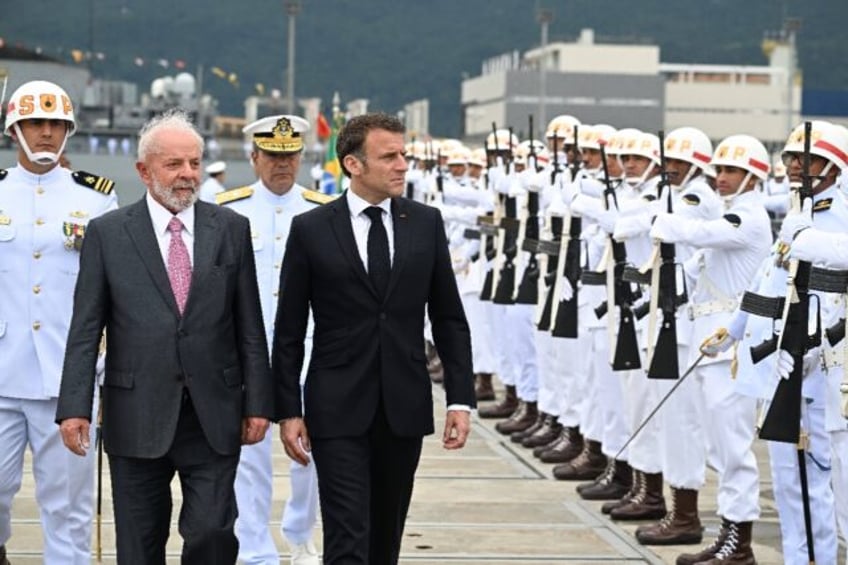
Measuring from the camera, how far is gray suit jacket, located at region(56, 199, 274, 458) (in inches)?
267

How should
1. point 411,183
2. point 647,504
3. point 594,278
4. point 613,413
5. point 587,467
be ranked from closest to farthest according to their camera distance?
1. point 647,504
2. point 613,413
3. point 594,278
4. point 587,467
5. point 411,183

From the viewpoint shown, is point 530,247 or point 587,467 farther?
point 530,247

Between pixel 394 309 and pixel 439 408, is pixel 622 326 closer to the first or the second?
pixel 394 309

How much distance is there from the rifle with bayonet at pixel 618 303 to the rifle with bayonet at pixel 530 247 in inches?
103

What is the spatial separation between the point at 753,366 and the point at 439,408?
9.42 meters

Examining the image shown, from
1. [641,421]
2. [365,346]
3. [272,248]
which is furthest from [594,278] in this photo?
[365,346]

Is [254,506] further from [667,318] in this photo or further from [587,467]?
[587,467]

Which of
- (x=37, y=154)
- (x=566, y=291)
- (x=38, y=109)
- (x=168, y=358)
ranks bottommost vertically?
(x=566, y=291)

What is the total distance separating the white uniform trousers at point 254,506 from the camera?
9.12 metres

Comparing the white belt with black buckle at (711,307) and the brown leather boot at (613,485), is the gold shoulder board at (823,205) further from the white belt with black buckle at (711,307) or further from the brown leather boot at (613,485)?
the brown leather boot at (613,485)

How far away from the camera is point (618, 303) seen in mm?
12031

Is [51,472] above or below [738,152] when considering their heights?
below

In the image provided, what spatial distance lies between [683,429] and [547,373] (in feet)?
13.1

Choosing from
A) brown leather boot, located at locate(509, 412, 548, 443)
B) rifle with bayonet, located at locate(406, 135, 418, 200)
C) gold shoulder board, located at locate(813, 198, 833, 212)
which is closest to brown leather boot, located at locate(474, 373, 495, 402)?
brown leather boot, located at locate(509, 412, 548, 443)
